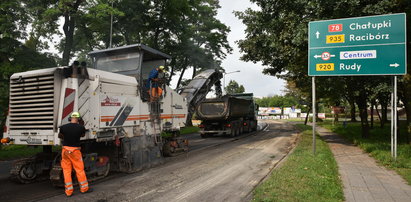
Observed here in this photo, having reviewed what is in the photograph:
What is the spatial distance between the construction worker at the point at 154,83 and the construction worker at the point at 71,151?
284cm

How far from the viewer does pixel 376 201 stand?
17.7 feet

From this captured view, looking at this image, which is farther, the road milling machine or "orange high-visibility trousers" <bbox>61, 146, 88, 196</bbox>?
the road milling machine

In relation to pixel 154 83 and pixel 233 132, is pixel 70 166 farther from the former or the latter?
pixel 233 132

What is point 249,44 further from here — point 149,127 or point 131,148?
point 131,148

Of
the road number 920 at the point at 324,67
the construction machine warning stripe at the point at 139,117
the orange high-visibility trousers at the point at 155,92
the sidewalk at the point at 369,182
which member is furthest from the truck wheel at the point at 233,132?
the orange high-visibility trousers at the point at 155,92

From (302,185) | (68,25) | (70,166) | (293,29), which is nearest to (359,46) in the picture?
(293,29)

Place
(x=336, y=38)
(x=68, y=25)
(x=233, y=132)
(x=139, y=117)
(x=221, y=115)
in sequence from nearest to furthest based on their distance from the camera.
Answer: (x=139, y=117)
(x=336, y=38)
(x=221, y=115)
(x=233, y=132)
(x=68, y=25)

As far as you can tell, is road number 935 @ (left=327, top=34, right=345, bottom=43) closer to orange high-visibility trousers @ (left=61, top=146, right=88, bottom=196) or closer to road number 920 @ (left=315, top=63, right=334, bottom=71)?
road number 920 @ (left=315, top=63, right=334, bottom=71)

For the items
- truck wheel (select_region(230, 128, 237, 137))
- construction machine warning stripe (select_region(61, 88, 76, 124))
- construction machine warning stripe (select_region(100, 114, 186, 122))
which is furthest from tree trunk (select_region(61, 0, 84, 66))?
construction machine warning stripe (select_region(61, 88, 76, 124))

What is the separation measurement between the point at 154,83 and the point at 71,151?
3409 mm

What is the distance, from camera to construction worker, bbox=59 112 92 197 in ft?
18.9

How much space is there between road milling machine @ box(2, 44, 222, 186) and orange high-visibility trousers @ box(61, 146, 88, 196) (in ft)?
1.15

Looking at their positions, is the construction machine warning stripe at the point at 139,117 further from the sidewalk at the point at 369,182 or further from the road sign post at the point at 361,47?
the sidewalk at the point at 369,182

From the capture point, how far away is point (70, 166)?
5883mm
